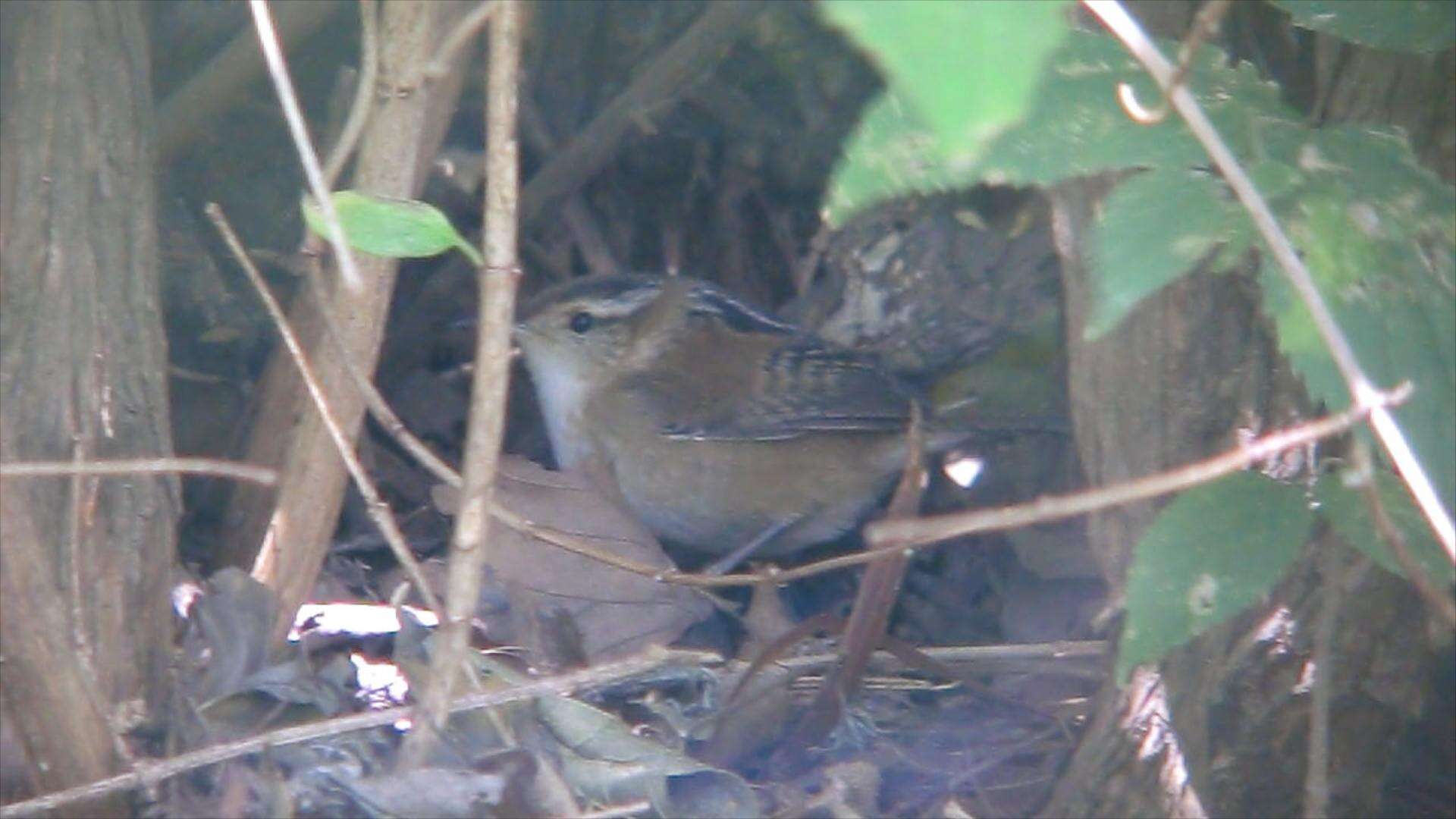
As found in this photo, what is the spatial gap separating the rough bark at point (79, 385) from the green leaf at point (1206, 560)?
1.56 m

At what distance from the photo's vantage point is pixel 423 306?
4.44m

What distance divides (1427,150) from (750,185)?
2.49 m

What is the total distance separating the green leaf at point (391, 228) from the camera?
205cm

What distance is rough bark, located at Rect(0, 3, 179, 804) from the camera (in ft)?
8.64

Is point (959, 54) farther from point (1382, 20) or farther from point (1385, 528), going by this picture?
point (1382, 20)

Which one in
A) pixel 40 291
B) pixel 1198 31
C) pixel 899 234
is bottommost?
pixel 899 234

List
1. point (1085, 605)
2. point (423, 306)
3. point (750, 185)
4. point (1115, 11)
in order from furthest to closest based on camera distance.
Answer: point (750, 185), point (423, 306), point (1085, 605), point (1115, 11)

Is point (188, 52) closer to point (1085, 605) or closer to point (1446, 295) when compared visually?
point (1085, 605)

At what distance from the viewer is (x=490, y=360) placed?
223 centimetres

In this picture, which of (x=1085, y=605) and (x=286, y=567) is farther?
(x=1085, y=605)

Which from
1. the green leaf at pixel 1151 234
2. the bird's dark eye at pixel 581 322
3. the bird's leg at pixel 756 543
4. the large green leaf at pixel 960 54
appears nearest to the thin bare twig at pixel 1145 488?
the green leaf at pixel 1151 234

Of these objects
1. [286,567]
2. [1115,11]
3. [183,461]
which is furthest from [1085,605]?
[1115,11]

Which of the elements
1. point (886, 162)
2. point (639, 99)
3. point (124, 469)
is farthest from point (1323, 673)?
point (639, 99)

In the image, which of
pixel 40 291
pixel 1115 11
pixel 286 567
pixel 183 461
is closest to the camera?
pixel 1115 11
